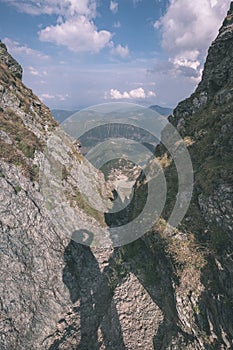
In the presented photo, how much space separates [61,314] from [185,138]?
2573cm

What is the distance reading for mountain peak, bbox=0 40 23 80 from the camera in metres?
46.8

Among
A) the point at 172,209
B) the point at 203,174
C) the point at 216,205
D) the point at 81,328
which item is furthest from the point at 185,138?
the point at 81,328

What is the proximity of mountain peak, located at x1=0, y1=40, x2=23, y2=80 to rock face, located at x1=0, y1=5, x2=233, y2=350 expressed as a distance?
17.9 metres

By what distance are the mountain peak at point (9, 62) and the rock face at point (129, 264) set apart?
17886 millimetres

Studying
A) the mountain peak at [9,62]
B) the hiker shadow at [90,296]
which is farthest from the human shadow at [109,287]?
the mountain peak at [9,62]

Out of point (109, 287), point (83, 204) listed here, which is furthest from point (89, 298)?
point (83, 204)

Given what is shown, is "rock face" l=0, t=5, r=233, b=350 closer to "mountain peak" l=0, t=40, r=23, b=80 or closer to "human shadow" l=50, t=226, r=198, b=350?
"human shadow" l=50, t=226, r=198, b=350

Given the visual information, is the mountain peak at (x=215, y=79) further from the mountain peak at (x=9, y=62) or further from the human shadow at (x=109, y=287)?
the mountain peak at (x=9, y=62)

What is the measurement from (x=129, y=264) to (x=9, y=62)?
153 feet

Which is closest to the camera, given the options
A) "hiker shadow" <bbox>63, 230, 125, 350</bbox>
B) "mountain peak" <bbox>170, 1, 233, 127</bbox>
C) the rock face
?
the rock face

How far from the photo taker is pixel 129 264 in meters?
27.1

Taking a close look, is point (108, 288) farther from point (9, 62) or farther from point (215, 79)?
point (9, 62)

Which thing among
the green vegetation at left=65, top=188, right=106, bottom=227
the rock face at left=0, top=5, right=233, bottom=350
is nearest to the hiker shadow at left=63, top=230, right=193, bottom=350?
the rock face at left=0, top=5, right=233, bottom=350

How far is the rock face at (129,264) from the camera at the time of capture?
57.3ft
